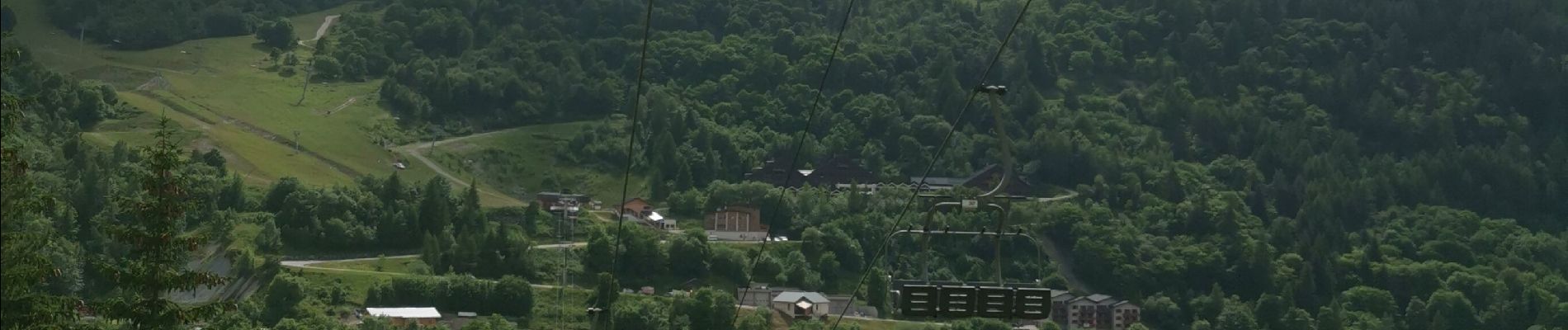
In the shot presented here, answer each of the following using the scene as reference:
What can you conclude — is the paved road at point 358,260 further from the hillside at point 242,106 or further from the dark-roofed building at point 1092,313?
the dark-roofed building at point 1092,313

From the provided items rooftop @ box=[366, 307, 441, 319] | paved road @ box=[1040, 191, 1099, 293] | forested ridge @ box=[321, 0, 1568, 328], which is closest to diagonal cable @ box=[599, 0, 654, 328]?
rooftop @ box=[366, 307, 441, 319]

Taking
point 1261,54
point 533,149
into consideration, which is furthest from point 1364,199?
point 533,149

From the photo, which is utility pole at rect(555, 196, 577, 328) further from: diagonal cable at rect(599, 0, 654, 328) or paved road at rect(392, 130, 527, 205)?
paved road at rect(392, 130, 527, 205)

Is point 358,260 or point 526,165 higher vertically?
point 358,260

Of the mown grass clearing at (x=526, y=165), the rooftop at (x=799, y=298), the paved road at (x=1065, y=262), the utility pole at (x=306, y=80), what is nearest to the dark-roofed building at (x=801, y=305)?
the rooftop at (x=799, y=298)

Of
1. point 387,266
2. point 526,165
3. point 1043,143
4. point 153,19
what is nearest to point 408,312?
point 387,266

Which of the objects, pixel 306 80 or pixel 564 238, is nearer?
pixel 564 238

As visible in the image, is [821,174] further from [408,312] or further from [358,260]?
[408,312]
